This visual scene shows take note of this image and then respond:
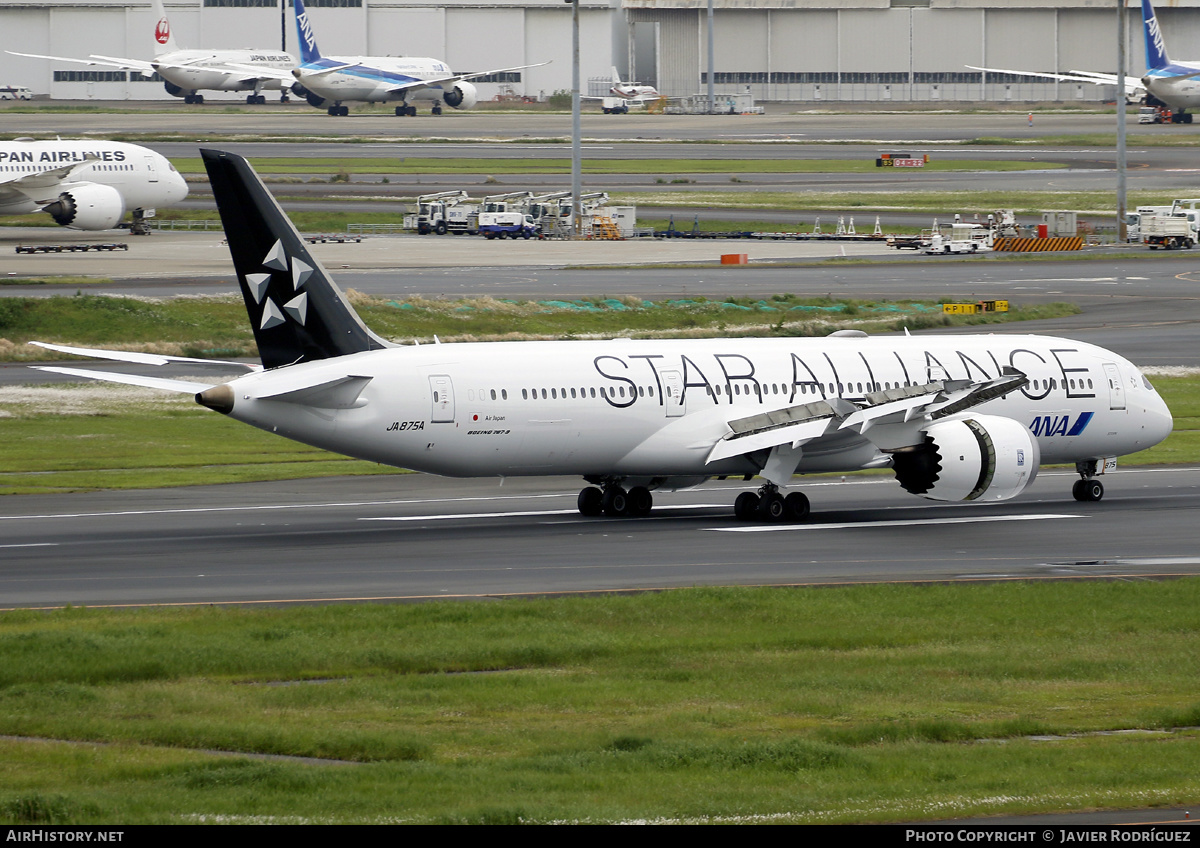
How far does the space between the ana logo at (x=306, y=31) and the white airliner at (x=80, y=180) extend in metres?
81.7

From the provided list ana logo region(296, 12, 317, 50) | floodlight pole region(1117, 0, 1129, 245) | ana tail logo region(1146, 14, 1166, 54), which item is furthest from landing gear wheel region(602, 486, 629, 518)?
ana logo region(296, 12, 317, 50)

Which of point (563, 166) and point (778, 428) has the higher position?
point (563, 166)

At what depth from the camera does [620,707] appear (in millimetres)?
22578

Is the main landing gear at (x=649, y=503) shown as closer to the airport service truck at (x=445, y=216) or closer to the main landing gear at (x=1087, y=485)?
the main landing gear at (x=1087, y=485)

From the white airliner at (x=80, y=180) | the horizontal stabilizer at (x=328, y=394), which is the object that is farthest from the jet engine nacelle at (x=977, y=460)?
the white airliner at (x=80, y=180)

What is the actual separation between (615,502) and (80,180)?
239 feet

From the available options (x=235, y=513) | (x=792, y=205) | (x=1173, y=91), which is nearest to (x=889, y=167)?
(x=792, y=205)

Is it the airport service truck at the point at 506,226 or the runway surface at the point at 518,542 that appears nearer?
the runway surface at the point at 518,542

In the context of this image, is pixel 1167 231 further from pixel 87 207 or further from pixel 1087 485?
pixel 1087 485

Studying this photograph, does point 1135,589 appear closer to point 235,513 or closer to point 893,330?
point 235,513

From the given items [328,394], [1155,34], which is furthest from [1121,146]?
[328,394]

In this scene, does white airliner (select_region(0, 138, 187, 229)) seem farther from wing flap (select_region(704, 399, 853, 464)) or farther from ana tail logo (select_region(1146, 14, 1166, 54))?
ana tail logo (select_region(1146, 14, 1166, 54))

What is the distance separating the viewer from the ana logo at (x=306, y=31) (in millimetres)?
186250

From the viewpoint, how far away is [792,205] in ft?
424
